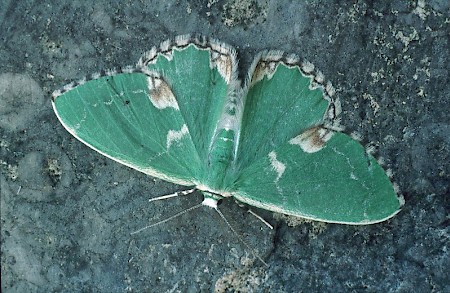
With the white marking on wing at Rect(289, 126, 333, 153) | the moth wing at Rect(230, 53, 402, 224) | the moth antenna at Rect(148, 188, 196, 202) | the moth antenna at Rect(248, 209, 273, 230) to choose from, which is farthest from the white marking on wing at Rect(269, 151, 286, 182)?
the moth antenna at Rect(148, 188, 196, 202)

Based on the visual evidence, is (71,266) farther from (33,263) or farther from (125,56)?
(125,56)

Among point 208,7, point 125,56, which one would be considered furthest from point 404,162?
point 125,56

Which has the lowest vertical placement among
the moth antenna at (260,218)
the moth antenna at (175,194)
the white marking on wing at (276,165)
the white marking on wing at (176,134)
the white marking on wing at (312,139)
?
the moth antenna at (260,218)

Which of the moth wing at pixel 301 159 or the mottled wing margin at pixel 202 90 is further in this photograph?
the mottled wing margin at pixel 202 90

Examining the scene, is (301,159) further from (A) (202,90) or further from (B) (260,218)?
(A) (202,90)

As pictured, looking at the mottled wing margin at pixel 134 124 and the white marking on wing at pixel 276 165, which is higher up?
the mottled wing margin at pixel 134 124

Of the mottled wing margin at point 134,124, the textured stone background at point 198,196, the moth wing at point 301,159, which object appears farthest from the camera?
the textured stone background at point 198,196

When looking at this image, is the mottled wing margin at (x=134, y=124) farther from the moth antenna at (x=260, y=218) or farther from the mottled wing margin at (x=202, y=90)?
the moth antenna at (x=260, y=218)

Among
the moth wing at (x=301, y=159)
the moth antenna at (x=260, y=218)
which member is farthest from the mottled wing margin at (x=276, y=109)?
the moth antenna at (x=260, y=218)

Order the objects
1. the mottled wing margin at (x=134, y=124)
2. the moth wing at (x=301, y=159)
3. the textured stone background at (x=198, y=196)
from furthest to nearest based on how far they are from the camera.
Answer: the textured stone background at (x=198, y=196)
the mottled wing margin at (x=134, y=124)
the moth wing at (x=301, y=159)
